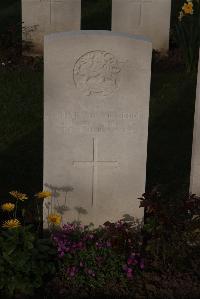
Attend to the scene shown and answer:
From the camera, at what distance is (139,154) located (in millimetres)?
4906

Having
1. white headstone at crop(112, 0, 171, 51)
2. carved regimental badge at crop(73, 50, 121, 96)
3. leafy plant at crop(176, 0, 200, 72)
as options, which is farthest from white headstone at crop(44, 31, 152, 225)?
white headstone at crop(112, 0, 171, 51)

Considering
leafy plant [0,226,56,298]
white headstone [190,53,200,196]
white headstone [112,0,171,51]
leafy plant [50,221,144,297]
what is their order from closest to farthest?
leafy plant [0,226,56,298] → leafy plant [50,221,144,297] → white headstone [190,53,200,196] → white headstone [112,0,171,51]

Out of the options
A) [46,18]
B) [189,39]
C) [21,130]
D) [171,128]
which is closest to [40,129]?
[21,130]

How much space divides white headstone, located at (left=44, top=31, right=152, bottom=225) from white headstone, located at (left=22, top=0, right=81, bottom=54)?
6049 mm

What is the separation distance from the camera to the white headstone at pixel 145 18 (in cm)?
1048

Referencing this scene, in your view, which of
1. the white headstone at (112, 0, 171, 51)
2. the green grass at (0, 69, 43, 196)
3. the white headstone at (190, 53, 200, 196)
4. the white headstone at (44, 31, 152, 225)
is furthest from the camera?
the white headstone at (112, 0, 171, 51)

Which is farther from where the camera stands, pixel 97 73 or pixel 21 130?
pixel 21 130

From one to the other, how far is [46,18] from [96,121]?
6.25 metres

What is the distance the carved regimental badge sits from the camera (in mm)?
4656

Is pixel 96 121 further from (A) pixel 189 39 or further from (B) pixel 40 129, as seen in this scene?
(A) pixel 189 39

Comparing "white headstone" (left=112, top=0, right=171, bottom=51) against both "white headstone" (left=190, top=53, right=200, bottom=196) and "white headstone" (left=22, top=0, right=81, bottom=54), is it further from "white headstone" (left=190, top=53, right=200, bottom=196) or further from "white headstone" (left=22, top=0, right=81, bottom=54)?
"white headstone" (left=190, top=53, right=200, bottom=196)

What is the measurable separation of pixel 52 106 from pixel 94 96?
32 cm

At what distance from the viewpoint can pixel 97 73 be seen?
15.4 feet

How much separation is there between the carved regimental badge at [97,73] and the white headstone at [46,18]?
6.05 meters
